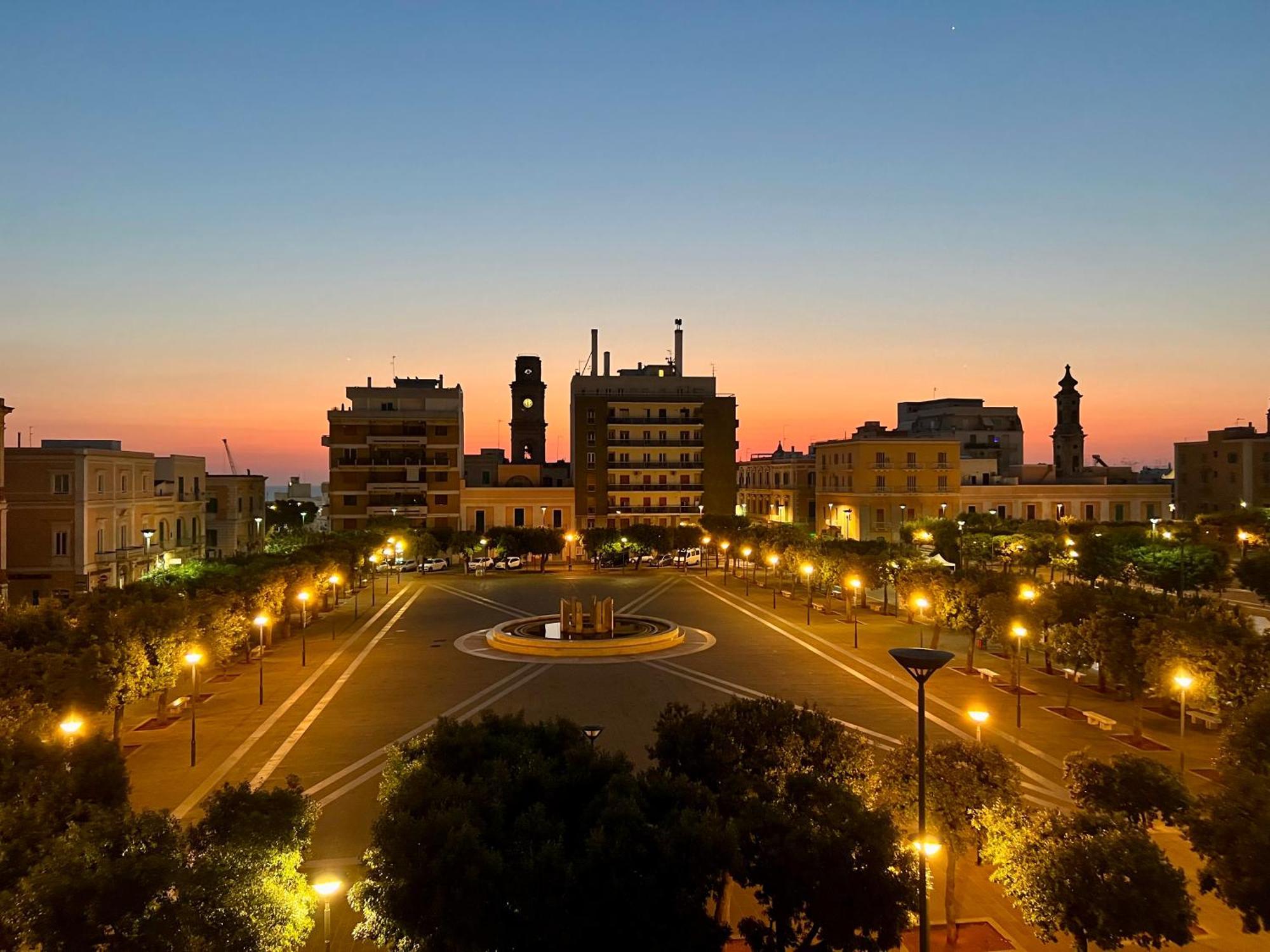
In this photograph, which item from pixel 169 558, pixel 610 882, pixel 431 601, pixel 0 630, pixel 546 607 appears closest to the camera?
pixel 610 882

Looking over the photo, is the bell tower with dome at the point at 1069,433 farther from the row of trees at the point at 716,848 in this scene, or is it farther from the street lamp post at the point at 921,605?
the row of trees at the point at 716,848

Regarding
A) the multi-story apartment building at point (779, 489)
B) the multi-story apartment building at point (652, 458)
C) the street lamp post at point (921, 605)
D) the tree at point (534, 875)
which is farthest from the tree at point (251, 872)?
the multi-story apartment building at point (779, 489)

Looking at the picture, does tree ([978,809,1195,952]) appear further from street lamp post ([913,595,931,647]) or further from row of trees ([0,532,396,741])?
street lamp post ([913,595,931,647])

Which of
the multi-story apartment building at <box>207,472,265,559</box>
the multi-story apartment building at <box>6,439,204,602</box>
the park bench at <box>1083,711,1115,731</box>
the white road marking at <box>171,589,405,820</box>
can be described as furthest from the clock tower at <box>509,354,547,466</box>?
the park bench at <box>1083,711,1115,731</box>

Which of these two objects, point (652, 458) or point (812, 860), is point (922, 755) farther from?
point (652, 458)

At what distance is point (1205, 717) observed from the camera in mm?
24812

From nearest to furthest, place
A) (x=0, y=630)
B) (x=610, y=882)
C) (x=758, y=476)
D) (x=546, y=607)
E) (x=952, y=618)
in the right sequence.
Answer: (x=610, y=882) < (x=0, y=630) < (x=952, y=618) < (x=546, y=607) < (x=758, y=476)

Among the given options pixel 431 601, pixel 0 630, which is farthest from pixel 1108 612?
pixel 431 601

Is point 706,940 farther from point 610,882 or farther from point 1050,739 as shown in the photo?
point 1050,739

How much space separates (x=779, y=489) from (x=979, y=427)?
1424 inches

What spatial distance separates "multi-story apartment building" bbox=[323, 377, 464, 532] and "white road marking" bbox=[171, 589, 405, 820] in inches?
1648

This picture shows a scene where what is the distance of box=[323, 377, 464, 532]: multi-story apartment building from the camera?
80.4m

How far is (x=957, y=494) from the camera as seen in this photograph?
8488 centimetres

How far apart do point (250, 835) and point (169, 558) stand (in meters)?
59.9
